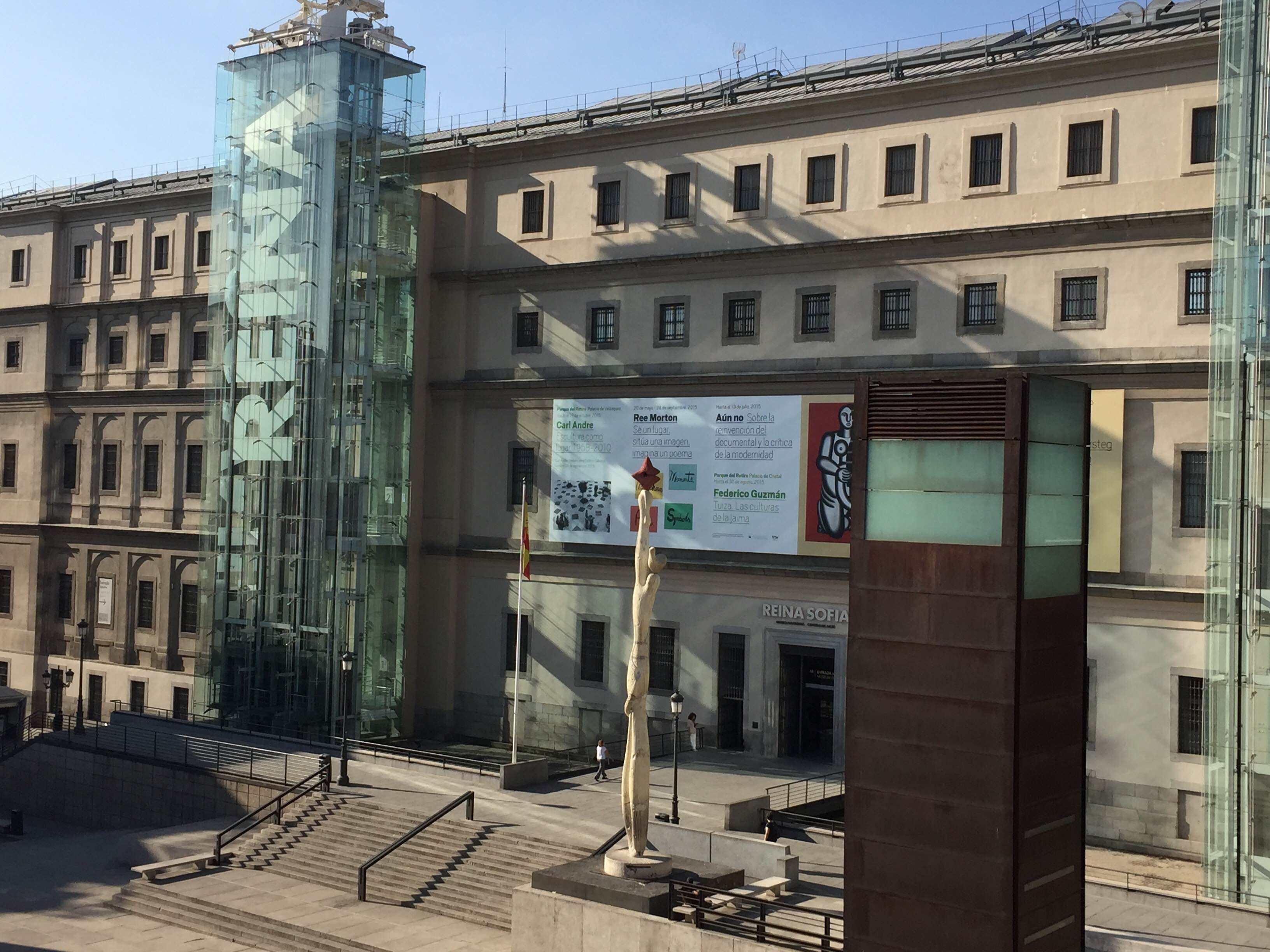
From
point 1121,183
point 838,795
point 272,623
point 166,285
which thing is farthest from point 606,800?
point 166,285

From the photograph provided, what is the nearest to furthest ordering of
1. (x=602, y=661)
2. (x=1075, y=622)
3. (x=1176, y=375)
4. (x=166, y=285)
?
(x=1075, y=622) → (x=1176, y=375) → (x=602, y=661) → (x=166, y=285)

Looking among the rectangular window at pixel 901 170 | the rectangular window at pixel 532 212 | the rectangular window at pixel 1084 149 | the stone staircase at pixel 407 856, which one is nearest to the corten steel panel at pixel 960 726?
the stone staircase at pixel 407 856

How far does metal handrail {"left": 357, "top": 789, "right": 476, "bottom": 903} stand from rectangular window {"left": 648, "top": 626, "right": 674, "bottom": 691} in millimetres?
9463

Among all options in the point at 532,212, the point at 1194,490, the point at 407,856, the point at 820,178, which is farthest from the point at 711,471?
the point at 407,856

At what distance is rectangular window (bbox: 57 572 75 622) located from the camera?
189 ft

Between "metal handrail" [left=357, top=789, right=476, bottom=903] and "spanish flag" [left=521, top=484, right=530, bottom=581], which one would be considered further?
"spanish flag" [left=521, top=484, right=530, bottom=581]

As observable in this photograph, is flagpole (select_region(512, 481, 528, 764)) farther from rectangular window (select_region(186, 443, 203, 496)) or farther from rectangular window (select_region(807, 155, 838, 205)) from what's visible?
rectangular window (select_region(186, 443, 203, 496))

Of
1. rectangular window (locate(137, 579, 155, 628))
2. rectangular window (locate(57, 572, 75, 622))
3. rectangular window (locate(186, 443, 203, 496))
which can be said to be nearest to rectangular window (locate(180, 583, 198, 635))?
rectangular window (locate(137, 579, 155, 628))

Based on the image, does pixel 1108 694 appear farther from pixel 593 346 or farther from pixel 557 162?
pixel 557 162

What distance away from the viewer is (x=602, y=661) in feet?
147

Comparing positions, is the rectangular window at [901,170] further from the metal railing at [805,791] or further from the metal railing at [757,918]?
the metal railing at [757,918]

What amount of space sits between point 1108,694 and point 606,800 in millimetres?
12629

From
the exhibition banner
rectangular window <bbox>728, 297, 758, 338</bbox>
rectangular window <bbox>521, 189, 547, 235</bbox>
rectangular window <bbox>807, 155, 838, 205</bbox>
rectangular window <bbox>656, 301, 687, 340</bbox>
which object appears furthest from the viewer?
rectangular window <bbox>521, 189, 547, 235</bbox>

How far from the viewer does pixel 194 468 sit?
54.3m
